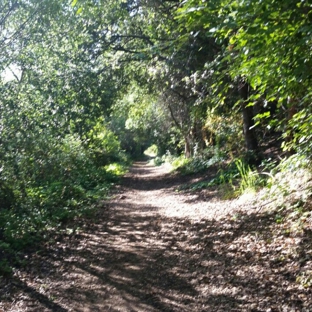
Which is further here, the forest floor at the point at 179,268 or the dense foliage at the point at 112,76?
the forest floor at the point at 179,268

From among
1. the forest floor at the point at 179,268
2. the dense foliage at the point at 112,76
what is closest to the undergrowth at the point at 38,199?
the dense foliage at the point at 112,76

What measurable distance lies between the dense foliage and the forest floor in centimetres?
133

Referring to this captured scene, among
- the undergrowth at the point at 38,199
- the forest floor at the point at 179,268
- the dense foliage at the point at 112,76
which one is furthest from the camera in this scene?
the undergrowth at the point at 38,199

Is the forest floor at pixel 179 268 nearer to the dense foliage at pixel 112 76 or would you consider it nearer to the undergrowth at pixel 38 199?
the undergrowth at pixel 38 199

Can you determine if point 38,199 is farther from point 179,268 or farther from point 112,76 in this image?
point 112,76

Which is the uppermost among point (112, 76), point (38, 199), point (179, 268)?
point (112, 76)

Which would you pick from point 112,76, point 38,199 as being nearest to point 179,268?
point 38,199

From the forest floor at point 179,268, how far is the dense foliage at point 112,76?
1332 millimetres

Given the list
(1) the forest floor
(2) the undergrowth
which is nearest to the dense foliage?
(2) the undergrowth

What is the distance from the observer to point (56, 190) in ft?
35.0

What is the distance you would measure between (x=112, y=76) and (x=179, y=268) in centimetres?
1063

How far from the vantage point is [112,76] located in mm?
14867

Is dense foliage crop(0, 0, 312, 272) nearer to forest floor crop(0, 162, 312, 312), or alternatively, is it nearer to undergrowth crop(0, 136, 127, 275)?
undergrowth crop(0, 136, 127, 275)

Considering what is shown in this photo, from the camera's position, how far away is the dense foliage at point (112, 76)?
4059 mm
